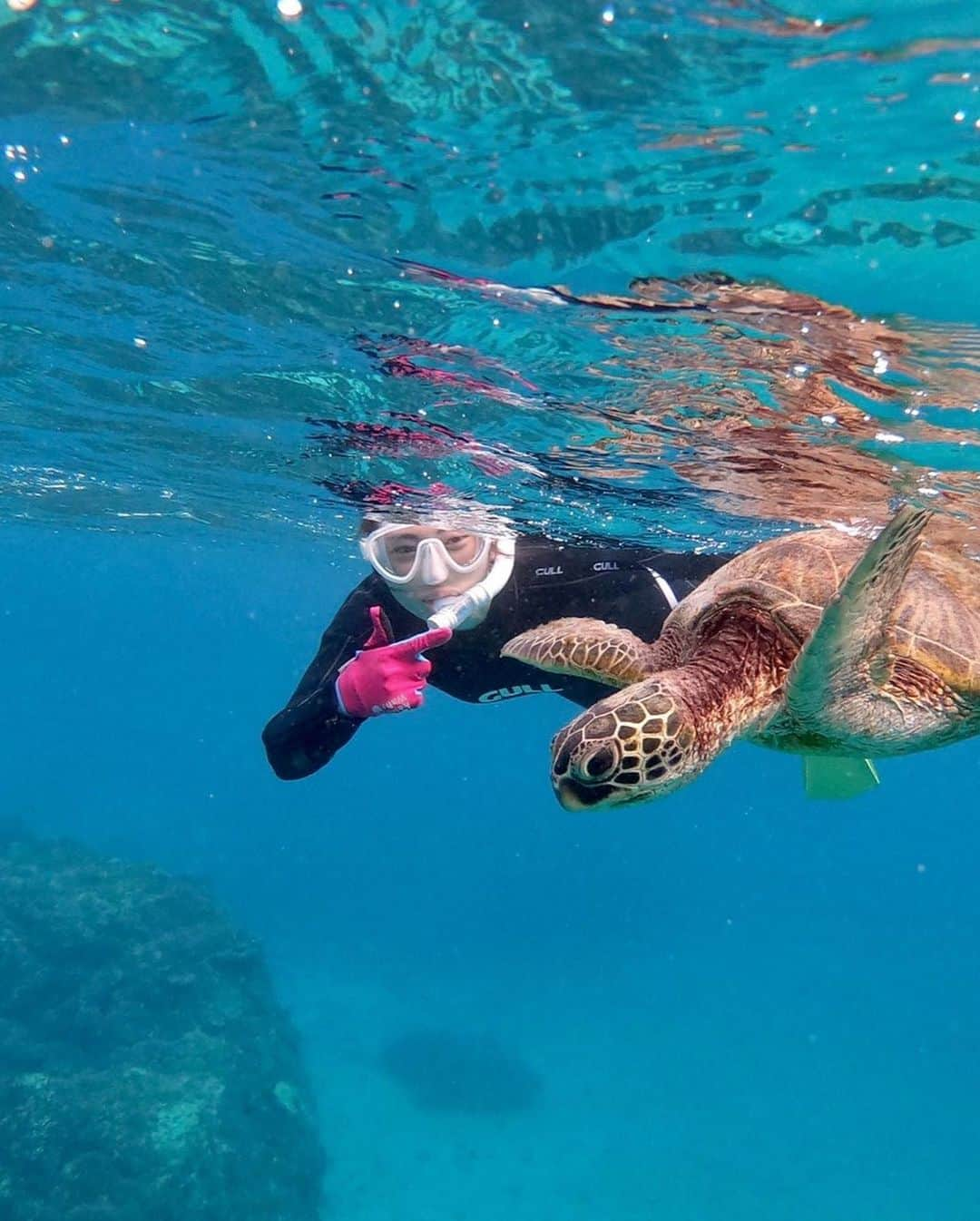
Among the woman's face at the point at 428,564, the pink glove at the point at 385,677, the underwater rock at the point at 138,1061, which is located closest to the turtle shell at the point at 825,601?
the pink glove at the point at 385,677

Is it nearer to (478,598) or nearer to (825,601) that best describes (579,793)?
(825,601)

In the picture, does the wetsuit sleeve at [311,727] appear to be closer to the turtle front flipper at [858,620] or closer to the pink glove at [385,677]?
the pink glove at [385,677]

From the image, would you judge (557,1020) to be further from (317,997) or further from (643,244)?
(643,244)

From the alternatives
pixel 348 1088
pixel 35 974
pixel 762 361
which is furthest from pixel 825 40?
pixel 348 1088

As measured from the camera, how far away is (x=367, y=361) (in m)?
8.40

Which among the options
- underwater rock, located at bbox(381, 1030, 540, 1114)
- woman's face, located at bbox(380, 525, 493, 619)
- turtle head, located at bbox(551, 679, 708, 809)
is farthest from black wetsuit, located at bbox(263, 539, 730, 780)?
underwater rock, located at bbox(381, 1030, 540, 1114)

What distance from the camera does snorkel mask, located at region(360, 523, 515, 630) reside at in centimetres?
727

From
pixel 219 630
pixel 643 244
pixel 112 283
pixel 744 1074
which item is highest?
pixel 643 244

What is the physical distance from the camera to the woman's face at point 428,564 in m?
7.36

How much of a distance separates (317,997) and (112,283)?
108 feet

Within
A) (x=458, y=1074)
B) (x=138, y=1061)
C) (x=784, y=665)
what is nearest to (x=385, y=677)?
(x=784, y=665)

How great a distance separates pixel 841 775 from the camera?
727 cm

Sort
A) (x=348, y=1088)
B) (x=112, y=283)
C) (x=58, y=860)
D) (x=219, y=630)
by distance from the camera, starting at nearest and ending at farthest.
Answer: (x=112, y=283)
(x=58, y=860)
(x=348, y=1088)
(x=219, y=630)

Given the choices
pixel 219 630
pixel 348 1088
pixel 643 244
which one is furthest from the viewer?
pixel 219 630
